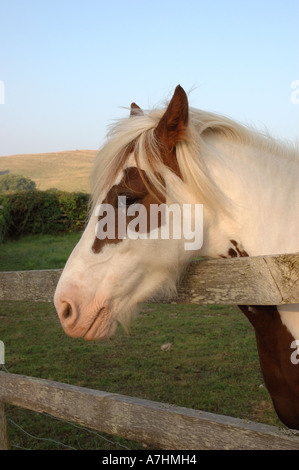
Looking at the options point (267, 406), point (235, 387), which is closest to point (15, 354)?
point (235, 387)

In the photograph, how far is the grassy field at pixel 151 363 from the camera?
160 inches

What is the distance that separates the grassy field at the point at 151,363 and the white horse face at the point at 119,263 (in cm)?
153

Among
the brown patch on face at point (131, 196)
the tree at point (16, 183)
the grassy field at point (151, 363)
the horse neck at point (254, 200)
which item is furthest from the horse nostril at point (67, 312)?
the tree at point (16, 183)

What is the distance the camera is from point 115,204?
1939mm

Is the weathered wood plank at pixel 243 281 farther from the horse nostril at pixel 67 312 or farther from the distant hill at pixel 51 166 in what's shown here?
the distant hill at pixel 51 166

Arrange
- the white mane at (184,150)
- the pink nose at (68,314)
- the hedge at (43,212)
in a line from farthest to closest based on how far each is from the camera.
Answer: the hedge at (43,212)
the white mane at (184,150)
the pink nose at (68,314)

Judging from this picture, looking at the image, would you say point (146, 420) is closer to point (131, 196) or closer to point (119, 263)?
point (119, 263)

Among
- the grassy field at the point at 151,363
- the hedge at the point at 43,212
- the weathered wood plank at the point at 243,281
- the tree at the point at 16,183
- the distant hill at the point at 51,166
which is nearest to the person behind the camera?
the weathered wood plank at the point at 243,281

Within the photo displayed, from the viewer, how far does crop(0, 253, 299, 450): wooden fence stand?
1490 millimetres

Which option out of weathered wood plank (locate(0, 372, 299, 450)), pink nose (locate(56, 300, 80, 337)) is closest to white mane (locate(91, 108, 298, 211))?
pink nose (locate(56, 300, 80, 337))

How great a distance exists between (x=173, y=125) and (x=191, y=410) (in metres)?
1.34

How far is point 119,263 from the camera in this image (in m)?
1.90

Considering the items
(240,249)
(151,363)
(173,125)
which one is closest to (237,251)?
(240,249)

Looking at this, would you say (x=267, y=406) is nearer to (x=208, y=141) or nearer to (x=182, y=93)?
(x=208, y=141)
